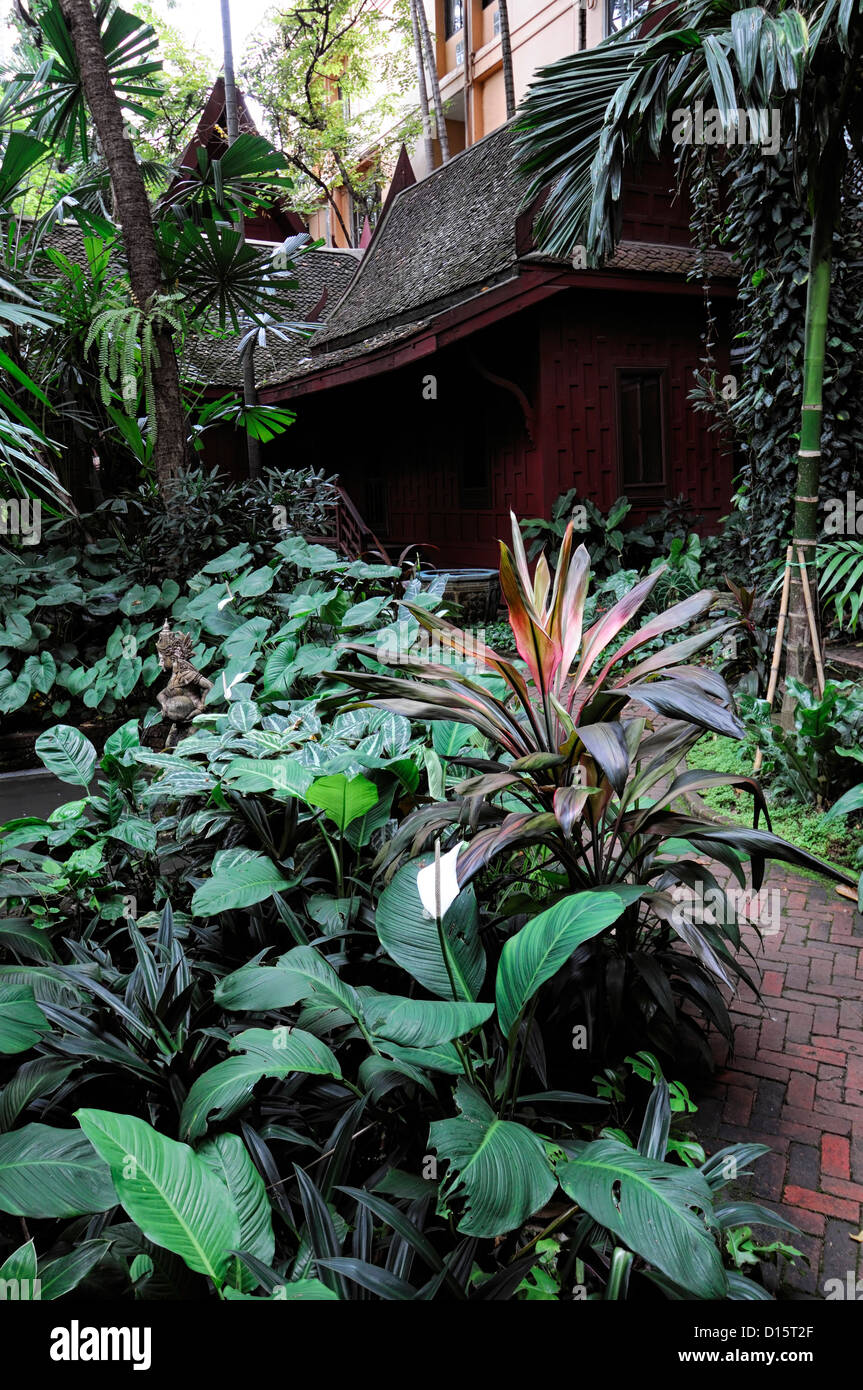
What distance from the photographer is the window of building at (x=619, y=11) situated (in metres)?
14.0

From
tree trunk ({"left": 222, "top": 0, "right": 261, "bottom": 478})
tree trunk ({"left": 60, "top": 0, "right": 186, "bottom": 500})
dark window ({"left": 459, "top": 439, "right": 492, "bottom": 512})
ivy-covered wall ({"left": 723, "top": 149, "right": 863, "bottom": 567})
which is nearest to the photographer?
ivy-covered wall ({"left": 723, "top": 149, "right": 863, "bottom": 567})

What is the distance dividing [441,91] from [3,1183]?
2473 cm

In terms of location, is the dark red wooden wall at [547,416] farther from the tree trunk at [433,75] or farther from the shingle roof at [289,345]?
the tree trunk at [433,75]

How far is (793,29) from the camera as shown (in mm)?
3697

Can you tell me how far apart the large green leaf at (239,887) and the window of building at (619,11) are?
619 inches

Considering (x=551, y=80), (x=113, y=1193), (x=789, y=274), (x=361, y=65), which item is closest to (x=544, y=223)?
(x=551, y=80)

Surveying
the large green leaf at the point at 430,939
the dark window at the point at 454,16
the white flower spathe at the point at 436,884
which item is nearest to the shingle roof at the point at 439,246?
the large green leaf at the point at 430,939

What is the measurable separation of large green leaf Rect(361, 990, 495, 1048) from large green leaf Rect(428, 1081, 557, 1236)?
129mm

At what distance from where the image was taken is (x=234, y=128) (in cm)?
971

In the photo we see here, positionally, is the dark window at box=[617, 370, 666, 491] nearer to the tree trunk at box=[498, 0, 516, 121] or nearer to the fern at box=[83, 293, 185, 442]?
the fern at box=[83, 293, 185, 442]

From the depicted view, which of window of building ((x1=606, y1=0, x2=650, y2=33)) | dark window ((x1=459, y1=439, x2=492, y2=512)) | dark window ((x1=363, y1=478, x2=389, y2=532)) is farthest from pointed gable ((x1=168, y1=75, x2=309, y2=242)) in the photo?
dark window ((x1=459, y1=439, x2=492, y2=512))

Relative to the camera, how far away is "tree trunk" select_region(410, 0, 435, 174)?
65.8 ft
